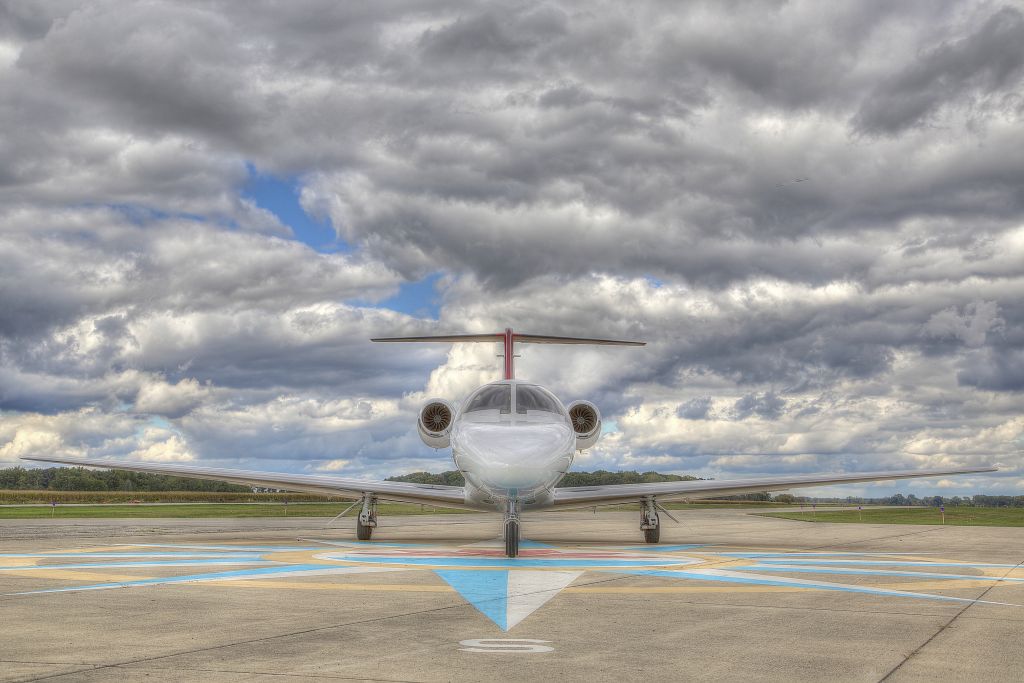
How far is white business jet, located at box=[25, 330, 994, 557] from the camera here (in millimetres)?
15797

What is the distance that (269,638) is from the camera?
7.33 metres

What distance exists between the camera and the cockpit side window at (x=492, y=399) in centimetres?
1766

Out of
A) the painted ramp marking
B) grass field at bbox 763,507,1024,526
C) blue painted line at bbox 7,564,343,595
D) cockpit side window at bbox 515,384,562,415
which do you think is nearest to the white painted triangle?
the painted ramp marking

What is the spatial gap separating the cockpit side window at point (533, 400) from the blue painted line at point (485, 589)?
184 inches

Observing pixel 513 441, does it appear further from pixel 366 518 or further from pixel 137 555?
pixel 366 518

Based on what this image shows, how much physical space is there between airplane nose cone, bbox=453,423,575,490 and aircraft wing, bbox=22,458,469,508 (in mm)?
4265

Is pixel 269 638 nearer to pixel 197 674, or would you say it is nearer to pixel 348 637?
pixel 348 637

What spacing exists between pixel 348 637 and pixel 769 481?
16505 mm

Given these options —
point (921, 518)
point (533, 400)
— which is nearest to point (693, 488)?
point (533, 400)

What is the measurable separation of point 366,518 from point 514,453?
25.6ft

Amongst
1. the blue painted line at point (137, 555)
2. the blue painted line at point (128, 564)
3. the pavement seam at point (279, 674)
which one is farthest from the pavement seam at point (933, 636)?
the blue painted line at point (137, 555)

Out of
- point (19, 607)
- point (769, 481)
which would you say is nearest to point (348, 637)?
point (19, 607)

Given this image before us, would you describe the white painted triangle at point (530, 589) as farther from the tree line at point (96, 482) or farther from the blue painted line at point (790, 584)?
the tree line at point (96, 482)

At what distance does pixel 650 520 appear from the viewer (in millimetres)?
21266
